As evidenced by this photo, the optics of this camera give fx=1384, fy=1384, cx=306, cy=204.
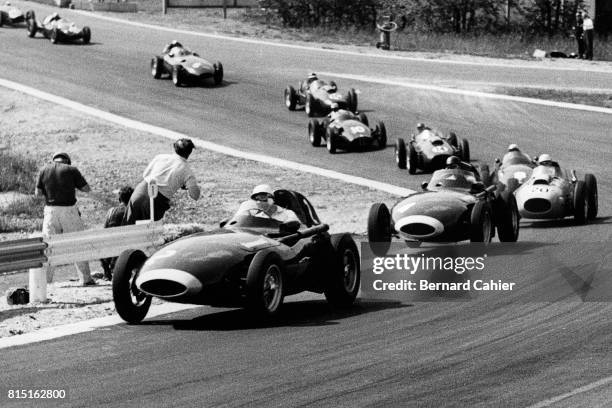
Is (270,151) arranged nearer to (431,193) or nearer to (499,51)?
(431,193)

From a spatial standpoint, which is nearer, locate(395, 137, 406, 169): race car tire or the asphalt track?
the asphalt track

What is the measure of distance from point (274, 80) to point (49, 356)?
93.7 feet

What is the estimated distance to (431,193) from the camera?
1911cm

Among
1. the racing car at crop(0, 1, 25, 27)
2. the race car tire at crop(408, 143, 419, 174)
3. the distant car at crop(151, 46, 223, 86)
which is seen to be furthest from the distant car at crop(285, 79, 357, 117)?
the racing car at crop(0, 1, 25, 27)

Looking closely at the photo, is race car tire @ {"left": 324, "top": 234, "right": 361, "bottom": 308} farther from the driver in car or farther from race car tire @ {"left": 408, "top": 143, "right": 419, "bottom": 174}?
race car tire @ {"left": 408, "top": 143, "right": 419, "bottom": 174}

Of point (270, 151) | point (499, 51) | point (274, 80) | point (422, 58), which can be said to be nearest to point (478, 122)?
point (270, 151)

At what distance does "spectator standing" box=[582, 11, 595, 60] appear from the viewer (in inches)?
1743

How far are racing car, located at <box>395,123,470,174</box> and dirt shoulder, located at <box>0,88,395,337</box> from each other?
5.79 ft

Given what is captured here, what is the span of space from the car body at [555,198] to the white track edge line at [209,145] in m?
3.97

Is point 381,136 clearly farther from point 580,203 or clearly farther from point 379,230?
point 379,230

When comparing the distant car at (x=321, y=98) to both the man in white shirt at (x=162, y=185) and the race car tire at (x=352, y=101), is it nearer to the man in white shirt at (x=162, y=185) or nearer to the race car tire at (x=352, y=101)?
the race car tire at (x=352, y=101)

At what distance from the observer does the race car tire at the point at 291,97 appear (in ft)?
117

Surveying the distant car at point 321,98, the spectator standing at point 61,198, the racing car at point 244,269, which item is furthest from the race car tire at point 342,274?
the distant car at point 321,98

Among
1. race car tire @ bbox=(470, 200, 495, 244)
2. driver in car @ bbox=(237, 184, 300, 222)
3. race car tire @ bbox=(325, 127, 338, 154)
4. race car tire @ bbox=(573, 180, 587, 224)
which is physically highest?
driver in car @ bbox=(237, 184, 300, 222)
